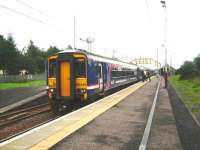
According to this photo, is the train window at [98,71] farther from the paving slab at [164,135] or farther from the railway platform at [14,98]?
the paving slab at [164,135]

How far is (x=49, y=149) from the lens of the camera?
8.20 m

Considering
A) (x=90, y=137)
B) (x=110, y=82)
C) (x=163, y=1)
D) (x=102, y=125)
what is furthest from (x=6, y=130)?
(x=163, y=1)

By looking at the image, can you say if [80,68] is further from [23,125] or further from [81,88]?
[23,125]

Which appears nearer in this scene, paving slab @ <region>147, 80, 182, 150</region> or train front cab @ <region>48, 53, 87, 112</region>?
paving slab @ <region>147, 80, 182, 150</region>

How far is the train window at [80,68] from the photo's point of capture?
18406 millimetres

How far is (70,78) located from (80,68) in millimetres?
713

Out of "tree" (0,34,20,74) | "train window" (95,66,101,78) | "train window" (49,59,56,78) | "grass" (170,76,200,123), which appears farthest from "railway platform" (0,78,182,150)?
"tree" (0,34,20,74)

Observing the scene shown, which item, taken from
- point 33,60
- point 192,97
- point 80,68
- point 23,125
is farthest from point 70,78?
point 33,60

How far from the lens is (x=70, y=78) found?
1819 centimetres

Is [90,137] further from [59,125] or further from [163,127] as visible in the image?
[163,127]

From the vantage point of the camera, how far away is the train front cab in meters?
18.2

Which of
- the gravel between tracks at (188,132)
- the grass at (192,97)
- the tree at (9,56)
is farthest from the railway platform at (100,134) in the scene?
the tree at (9,56)

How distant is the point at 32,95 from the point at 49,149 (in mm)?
20306

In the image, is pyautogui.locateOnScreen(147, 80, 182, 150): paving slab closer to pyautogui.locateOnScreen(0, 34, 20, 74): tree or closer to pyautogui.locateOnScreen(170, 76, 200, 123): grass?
pyautogui.locateOnScreen(170, 76, 200, 123): grass
